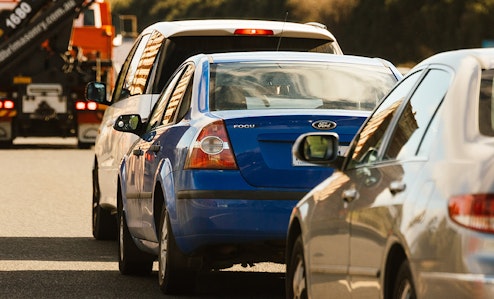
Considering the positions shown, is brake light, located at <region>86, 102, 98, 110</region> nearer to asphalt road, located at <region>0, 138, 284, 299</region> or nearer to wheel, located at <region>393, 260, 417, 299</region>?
asphalt road, located at <region>0, 138, 284, 299</region>

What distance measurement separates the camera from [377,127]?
6.84 m

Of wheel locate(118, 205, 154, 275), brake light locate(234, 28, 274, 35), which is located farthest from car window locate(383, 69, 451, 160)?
brake light locate(234, 28, 274, 35)

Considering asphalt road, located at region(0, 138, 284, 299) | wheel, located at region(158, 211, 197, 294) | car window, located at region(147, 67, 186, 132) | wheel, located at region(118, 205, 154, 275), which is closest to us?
wheel, located at region(158, 211, 197, 294)

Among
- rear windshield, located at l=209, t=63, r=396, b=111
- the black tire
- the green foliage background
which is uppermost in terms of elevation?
rear windshield, located at l=209, t=63, r=396, b=111

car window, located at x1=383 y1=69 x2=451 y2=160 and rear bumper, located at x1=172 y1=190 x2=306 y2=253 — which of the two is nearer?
car window, located at x1=383 y1=69 x2=451 y2=160

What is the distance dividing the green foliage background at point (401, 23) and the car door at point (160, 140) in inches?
2496

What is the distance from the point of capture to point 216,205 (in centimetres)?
936

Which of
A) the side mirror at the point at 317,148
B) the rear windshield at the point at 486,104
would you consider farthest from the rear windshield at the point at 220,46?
the rear windshield at the point at 486,104

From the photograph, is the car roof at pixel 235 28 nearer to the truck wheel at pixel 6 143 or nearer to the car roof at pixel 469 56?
the car roof at pixel 469 56

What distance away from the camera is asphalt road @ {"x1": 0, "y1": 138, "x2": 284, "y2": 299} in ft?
34.4

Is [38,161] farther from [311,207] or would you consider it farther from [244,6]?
[244,6]

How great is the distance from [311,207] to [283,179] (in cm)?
214

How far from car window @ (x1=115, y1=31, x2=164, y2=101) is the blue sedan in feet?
6.99

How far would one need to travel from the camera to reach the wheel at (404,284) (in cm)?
557
